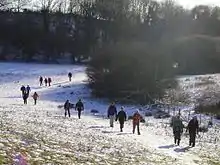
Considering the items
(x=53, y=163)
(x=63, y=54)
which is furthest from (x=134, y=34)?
(x=53, y=163)

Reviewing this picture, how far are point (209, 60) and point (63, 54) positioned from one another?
111 feet

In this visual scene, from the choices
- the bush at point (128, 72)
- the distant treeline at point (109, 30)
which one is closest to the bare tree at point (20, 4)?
the distant treeline at point (109, 30)

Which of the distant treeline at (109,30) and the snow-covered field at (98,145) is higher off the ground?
the distant treeline at (109,30)

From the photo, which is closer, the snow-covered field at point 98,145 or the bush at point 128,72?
the snow-covered field at point 98,145

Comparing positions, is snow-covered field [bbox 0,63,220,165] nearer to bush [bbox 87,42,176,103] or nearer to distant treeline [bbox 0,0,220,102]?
bush [bbox 87,42,176,103]

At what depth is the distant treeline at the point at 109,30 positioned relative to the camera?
73188mm

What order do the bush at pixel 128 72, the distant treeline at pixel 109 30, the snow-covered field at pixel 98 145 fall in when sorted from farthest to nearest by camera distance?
the distant treeline at pixel 109 30
the bush at pixel 128 72
the snow-covered field at pixel 98 145

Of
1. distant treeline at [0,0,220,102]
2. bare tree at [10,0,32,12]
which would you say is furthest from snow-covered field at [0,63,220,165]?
bare tree at [10,0,32,12]

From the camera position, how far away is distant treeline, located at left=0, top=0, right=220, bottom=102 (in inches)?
2881

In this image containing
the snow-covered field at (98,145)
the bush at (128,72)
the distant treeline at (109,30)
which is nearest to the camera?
the snow-covered field at (98,145)

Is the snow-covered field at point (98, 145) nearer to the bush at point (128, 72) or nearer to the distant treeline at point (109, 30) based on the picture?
the bush at point (128, 72)

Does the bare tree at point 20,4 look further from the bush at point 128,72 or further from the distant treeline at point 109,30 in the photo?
the bush at point 128,72

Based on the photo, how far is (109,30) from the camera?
10006 cm

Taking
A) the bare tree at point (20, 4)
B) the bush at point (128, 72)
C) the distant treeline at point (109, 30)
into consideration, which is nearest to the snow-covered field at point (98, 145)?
the bush at point (128, 72)
